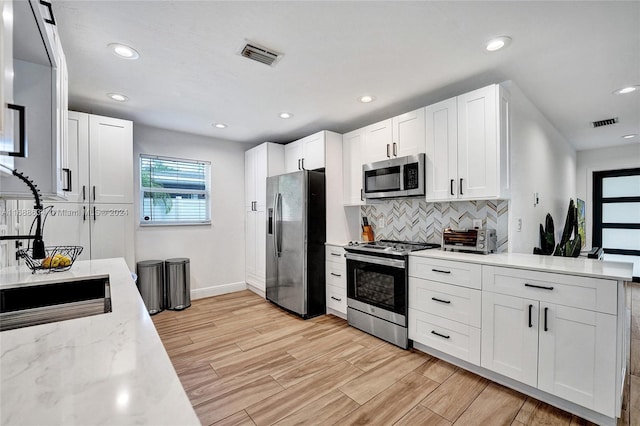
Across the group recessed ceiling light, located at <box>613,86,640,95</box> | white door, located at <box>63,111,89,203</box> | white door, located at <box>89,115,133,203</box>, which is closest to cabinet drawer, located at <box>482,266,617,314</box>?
recessed ceiling light, located at <box>613,86,640,95</box>

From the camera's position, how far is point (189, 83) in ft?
8.73

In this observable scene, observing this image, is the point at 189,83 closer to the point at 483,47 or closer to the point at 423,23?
the point at 423,23

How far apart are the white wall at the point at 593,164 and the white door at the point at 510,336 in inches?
199

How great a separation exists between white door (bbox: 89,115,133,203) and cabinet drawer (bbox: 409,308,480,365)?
344cm

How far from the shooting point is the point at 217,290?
4543 millimetres

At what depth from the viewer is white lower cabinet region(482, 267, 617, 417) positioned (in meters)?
1.72

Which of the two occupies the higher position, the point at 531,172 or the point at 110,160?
the point at 110,160

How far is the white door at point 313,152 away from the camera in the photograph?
3.73 meters

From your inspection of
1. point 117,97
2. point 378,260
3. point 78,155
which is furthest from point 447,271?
point 78,155

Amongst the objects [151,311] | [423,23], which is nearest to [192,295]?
[151,311]

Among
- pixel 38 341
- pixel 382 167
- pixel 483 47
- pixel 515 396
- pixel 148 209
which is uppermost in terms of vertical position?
pixel 483 47

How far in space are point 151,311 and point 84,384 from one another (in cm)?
352

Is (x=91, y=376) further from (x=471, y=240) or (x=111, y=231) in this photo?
(x=111, y=231)

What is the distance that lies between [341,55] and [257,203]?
275cm
